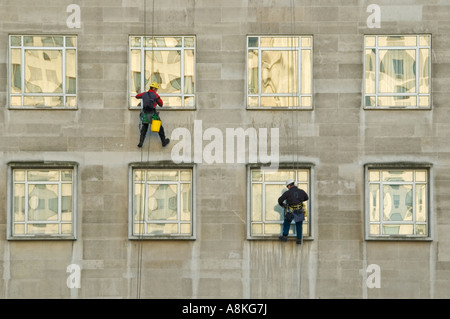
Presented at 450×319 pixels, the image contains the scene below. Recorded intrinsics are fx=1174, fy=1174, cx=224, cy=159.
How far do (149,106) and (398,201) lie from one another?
742 cm

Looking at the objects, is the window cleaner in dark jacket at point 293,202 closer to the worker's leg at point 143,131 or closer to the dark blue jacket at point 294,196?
the dark blue jacket at point 294,196

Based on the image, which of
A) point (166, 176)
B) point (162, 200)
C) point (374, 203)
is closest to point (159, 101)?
point (166, 176)

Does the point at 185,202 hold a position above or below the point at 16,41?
below

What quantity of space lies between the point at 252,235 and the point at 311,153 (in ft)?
9.19

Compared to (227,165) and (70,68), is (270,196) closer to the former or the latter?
(227,165)

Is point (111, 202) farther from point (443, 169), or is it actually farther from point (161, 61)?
point (443, 169)

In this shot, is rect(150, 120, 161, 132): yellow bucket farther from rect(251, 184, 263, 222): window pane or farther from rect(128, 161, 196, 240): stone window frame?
rect(251, 184, 263, 222): window pane

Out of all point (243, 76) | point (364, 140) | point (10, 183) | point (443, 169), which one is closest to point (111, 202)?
point (10, 183)

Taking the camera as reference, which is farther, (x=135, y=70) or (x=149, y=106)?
(x=135, y=70)

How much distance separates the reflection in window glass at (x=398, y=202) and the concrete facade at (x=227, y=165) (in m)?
0.34

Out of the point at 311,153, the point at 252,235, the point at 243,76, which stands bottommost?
the point at 252,235

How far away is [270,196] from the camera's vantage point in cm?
3278

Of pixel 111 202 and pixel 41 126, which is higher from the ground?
pixel 41 126

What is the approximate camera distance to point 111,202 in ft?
107
